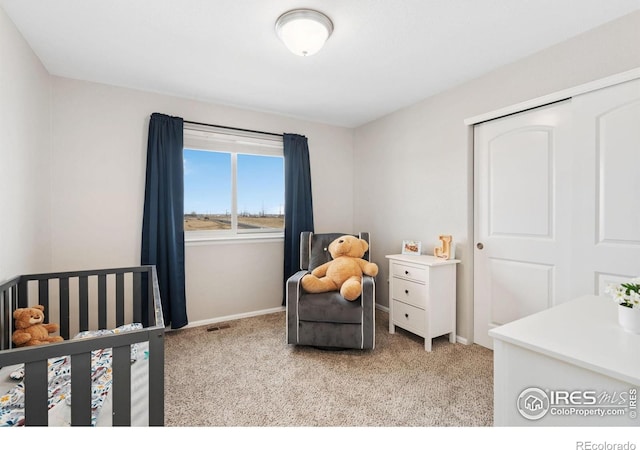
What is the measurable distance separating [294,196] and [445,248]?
1707 millimetres

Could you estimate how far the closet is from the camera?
1.80m

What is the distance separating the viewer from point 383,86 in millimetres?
2752

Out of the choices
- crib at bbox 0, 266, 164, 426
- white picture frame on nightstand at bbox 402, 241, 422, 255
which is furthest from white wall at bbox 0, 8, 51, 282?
white picture frame on nightstand at bbox 402, 241, 422, 255

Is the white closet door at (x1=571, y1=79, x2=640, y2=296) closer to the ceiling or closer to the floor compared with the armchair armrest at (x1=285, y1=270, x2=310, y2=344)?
closer to the ceiling

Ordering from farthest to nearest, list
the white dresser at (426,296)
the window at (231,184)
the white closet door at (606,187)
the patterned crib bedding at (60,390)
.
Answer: the window at (231,184) < the white dresser at (426,296) < the white closet door at (606,187) < the patterned crib bedding at (60,390)

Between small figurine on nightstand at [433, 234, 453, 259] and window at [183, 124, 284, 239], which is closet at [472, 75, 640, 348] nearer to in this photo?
small figurine on nightstand at [433, 234, 453, 259]

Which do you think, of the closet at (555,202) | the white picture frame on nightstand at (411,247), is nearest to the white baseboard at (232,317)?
the white picture frame on nightstand at (411,247)

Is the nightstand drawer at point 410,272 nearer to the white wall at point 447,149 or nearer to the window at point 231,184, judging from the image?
the white wall at point 447,149

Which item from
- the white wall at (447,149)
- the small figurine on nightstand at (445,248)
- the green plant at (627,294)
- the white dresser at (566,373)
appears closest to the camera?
the white dresser at (566,373)

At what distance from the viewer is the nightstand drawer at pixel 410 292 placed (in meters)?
2.61

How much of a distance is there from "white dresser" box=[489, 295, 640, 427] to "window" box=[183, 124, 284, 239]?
2844 mm

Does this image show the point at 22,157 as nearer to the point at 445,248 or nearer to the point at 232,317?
the point at 232,317

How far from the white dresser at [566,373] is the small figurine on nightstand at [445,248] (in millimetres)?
1600
